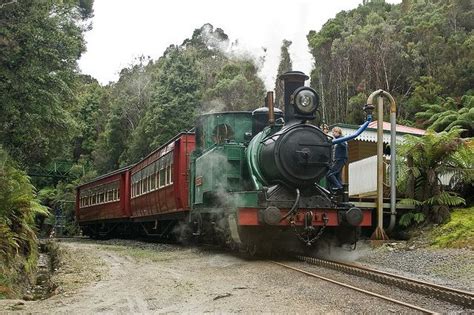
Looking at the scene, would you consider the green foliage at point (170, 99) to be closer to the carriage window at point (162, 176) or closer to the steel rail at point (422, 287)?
the carriage window at point (162, 176)

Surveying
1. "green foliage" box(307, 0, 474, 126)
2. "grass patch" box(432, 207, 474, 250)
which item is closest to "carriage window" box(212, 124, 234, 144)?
"grass patch" box(432, 207, 474, 250)

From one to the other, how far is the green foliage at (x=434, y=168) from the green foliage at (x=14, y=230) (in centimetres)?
811

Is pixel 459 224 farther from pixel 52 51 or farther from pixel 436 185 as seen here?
pixel 52 51

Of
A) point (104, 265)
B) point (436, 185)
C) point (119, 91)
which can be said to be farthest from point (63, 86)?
point (119, 91)

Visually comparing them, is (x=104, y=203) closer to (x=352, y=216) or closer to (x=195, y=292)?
(x=352, y=216)

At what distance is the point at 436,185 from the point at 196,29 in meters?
56.7

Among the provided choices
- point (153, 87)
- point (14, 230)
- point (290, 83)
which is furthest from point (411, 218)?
point (153, 87)

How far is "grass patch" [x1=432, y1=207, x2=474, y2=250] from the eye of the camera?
10086 millimetres

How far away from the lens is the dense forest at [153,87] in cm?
1395

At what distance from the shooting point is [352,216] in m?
8.80

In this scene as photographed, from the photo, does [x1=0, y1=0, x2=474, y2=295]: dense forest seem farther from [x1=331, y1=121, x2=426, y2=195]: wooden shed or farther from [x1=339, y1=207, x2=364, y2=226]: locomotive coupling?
[x1=339, y1=207, x2=364, y2=226]: locomotive coupling

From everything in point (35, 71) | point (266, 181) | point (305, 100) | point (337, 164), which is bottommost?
point (266, 181)

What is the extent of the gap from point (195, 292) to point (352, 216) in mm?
3607

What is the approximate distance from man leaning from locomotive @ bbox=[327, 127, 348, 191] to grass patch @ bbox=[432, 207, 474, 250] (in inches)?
103
